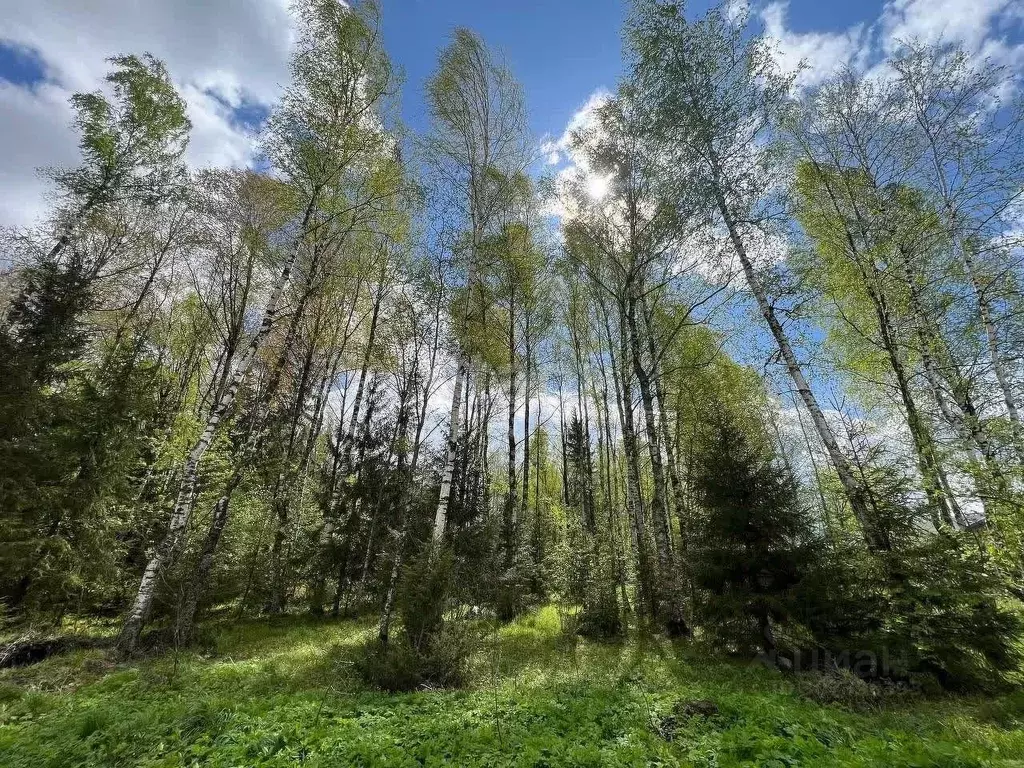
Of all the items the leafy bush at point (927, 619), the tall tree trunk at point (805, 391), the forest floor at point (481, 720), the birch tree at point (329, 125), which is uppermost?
the birch tree at point (329, 125)

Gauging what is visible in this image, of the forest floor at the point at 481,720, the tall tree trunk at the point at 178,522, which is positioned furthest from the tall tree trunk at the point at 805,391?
the tall tree trunk at the point at 178,522

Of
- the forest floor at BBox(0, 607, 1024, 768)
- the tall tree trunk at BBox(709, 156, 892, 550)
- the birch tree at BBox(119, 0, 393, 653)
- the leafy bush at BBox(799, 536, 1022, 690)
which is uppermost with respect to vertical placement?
the birch tree at BBox(119, 0, 393, 653)

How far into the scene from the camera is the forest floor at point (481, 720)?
3.76 meters

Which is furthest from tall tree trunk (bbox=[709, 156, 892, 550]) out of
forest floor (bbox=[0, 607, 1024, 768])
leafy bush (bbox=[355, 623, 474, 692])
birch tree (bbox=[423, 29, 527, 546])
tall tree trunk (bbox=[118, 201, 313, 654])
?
tall tree trunk (bbox=[118, 201, 313, 654])

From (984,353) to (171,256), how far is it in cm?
2272

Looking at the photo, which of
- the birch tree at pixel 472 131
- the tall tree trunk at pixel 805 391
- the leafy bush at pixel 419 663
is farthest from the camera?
the birch tree at pixel 472 131

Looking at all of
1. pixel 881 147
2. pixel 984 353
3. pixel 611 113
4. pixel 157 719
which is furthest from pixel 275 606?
pixel 881 147

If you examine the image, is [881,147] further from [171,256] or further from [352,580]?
[171,256]

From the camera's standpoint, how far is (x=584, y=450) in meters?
18.7

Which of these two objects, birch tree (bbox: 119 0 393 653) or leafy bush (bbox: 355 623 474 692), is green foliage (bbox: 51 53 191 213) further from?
leafy bush (bbox: 355 623 474 692)

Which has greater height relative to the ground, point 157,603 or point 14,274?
point 14,274

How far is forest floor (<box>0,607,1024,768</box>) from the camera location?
376 centimetres

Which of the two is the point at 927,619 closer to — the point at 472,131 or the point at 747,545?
the point at 747,545

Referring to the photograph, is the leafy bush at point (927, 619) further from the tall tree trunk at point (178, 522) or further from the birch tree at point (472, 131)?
the tall tree trunk at point (178, 522)
